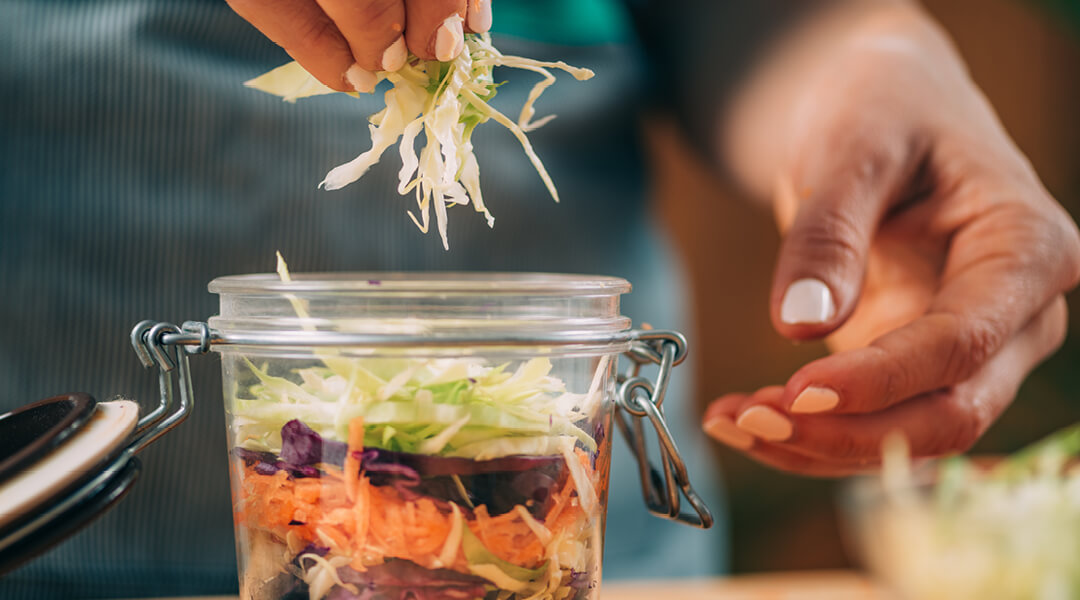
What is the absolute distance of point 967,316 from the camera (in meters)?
0.55

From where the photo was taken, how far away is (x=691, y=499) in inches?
17.8

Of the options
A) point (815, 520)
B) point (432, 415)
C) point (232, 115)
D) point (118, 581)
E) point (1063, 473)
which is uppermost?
point (232, 115)

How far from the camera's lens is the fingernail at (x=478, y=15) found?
413mm

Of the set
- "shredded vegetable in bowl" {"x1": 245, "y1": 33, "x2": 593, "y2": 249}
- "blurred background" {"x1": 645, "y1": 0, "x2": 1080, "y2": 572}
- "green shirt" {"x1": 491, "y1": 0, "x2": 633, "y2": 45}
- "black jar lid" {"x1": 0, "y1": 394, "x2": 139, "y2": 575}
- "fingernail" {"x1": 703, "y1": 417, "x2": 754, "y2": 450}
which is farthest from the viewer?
"blurred background" {"x1": 645, "y1": 0, "x2": 1080, "y2": 572}

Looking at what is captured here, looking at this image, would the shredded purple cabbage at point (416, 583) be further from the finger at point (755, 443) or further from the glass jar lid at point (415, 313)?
the finger at point (755, 443)

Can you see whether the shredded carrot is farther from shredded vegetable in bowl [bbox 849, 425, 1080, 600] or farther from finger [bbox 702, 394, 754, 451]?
shredded vegetable in bowl [bbox 849, 425, 1080, 600]

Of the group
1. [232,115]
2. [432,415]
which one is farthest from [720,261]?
[432,415]

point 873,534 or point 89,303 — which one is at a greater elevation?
point 89,303

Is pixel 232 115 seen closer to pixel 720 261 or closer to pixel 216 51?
pixel 216 51

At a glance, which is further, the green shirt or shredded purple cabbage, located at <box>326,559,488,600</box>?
the green shirt

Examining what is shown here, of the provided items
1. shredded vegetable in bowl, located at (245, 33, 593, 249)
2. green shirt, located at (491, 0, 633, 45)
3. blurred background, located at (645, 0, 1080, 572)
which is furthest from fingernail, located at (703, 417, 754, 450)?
blurred background, located at (645, 0, 1080, 572)

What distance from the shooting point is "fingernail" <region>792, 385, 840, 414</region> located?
0.50m

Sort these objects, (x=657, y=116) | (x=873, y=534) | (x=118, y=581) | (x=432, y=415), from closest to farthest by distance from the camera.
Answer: (x=432, y=415)
(x=873, y=534)
(x=118, y=581)
(x=657, y=116)

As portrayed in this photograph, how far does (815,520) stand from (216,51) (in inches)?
57.6
